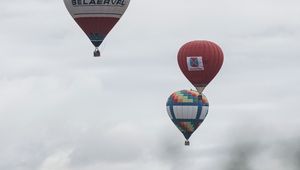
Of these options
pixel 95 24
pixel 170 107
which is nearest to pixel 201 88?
pixel 170 107

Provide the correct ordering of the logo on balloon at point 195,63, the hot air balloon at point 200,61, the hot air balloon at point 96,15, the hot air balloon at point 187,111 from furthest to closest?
1. the hot air balloon at point 187,111
2. the logo on balloon at point 195,63
3. the hot air balloon at point 200,61
4. the hot air balloon at point 96,15

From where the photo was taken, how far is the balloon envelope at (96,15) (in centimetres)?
10619

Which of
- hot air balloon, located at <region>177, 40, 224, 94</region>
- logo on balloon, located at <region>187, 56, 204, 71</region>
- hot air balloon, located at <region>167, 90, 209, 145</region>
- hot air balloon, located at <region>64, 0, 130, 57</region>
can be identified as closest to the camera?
hot air balloon, located at <region>64, 0, 130, 57</region>

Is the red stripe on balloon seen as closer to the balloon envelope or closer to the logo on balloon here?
the logo on balloon

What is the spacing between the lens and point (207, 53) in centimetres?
11794

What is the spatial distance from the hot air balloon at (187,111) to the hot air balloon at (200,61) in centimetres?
707

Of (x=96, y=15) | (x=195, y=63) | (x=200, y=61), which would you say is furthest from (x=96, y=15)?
(x=195, y=63)

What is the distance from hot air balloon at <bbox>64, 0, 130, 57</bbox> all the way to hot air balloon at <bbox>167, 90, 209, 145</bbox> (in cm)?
2186

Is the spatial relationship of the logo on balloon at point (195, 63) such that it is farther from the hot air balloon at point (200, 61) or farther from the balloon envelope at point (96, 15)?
the balloon envelope at point (96, 15)

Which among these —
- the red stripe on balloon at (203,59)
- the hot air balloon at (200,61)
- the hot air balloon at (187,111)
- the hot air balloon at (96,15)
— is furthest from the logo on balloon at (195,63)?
the hot air balloon at (96,15)

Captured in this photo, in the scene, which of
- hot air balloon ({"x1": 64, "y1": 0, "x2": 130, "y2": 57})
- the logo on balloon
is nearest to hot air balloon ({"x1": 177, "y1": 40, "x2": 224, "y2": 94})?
the logo on balloon

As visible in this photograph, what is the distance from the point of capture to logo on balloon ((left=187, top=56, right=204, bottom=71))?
388 feet

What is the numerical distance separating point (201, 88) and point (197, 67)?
107 inches

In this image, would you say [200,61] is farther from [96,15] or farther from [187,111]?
[96,15]
